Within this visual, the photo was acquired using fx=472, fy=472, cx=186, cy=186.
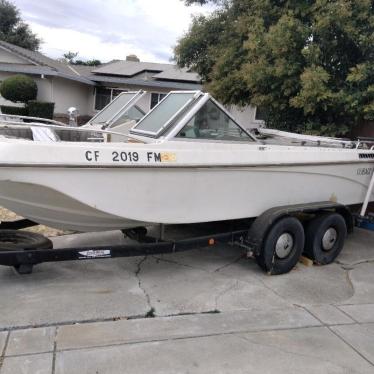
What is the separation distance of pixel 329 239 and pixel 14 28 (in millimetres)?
44023

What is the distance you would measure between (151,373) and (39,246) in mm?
1915

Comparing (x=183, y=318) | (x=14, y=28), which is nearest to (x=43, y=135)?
(x=183, y=318)

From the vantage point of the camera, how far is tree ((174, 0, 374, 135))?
7.86 meters

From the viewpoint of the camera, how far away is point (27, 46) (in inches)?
1687

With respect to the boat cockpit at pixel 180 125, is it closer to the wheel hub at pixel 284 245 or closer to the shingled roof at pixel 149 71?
the wheel hub at pixel 284 245

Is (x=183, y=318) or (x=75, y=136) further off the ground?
(x=75, y=136)

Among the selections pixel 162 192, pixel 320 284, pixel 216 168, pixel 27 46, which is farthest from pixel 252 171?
pixel 27 46

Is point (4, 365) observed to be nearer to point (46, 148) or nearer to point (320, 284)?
point (46, 148)

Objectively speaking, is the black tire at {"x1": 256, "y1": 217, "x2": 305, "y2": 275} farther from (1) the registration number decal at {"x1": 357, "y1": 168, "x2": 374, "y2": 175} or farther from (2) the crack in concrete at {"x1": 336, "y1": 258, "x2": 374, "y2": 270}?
(1) the registration number decal at {"x1": 357, "y1": 168, "x2": 374, "y2": 175}

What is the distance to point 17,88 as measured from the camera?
72.0ft

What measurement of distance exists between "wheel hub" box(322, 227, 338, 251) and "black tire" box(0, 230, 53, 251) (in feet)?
10.9

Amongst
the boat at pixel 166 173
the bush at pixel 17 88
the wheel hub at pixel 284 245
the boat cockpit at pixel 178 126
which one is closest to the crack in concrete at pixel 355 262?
the boat at pixel 166 173

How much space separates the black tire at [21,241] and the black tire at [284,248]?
90.7 inches

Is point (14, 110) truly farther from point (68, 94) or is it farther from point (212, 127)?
point (212, 127)
